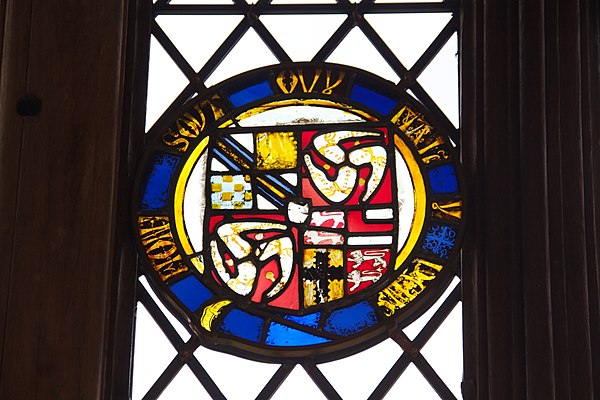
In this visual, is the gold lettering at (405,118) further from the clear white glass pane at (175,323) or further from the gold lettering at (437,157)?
the clear white glass pane at (175,323)

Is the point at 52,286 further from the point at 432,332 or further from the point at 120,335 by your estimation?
the point at 432,332

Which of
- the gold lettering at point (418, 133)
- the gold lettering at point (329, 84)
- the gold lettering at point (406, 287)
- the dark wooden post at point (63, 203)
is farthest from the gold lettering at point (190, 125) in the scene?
the gold lettering at point (406, 287)

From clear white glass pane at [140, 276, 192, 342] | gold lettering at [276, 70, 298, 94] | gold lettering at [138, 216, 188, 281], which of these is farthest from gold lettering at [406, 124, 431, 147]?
clear white glass pane at [140, 276, 192, 342]

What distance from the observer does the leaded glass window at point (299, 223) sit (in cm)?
426

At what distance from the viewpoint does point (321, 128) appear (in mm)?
4430

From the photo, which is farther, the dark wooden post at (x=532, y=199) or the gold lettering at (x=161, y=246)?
the gold lettering at (x=161, y=246)

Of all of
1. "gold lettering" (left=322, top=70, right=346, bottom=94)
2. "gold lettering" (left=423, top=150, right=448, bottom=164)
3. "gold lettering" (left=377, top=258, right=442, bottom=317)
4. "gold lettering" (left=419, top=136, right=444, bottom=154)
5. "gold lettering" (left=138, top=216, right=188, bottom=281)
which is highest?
"gold lettering" (left=322, top=70, right=346, bottom=94)

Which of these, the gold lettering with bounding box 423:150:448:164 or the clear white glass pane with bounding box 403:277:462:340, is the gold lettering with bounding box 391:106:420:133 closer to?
the gold lettering with bounding box 423:150:448:164

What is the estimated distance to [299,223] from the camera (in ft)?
14.3

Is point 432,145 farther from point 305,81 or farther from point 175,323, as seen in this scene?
point 175,323

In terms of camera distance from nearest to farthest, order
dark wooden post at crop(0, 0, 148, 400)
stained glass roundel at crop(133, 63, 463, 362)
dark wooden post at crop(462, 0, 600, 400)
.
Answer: dark wooden post at crop(0, 0, 148, 400)
dark wooden post at crop(462, 0, 600, 400)
stained glass roundel at crop(133, 63, 463, 362)

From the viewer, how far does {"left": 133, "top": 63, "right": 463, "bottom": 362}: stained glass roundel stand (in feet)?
14.0

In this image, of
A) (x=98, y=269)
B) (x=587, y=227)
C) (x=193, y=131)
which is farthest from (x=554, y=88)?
(x=98, y=269)

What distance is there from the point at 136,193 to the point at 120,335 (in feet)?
1.32
